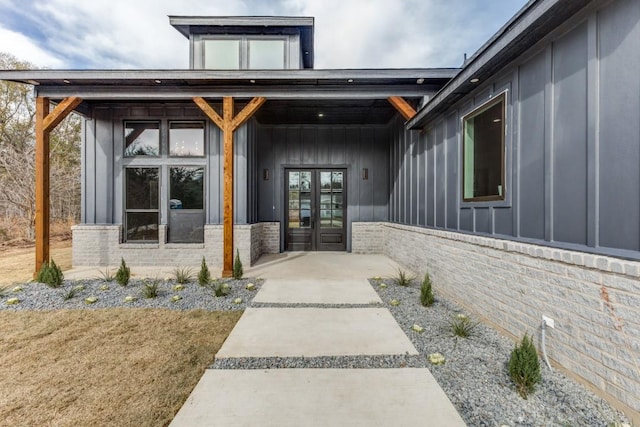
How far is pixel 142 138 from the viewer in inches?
238

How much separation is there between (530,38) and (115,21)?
10.5 metres

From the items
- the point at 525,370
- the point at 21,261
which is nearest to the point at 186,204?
the point at 21,261

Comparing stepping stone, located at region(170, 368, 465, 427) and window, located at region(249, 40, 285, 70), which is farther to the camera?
window, located at region(249, 40, 285, 70)

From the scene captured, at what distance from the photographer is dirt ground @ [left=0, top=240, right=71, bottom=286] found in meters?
4.95

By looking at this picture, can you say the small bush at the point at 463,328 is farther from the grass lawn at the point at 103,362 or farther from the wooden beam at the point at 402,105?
the wooden beam at the point at 402,105

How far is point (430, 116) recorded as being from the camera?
4555mm

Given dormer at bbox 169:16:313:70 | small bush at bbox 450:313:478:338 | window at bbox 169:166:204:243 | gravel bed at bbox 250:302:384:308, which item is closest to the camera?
small bush at bbox 450:313:478:338

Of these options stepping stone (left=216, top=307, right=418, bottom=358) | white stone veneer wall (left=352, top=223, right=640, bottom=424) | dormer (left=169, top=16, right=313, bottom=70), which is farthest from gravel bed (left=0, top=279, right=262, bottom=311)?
dormer (left=169, top=16, right=313, bottom=70)

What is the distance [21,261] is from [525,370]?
9.39 m

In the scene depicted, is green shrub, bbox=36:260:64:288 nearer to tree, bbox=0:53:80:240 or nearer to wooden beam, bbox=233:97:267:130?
wooden beam, bbox=233:97:267:130

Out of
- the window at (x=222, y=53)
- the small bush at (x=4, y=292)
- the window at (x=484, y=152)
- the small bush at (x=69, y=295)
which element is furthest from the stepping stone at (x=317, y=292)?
the window at (x=222, y=53)

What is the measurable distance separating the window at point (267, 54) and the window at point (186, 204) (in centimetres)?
322

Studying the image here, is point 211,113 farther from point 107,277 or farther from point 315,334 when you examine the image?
point 315,334

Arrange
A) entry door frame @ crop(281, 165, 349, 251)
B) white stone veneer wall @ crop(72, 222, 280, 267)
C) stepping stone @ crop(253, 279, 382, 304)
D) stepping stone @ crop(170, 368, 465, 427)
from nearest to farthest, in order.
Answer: stepping stone @ crop(170, 368, 465, 427) → stepping stone @ crop(253, 279, 382, 304) → white stone veneer wall @ crop(72, 222, 280, 267) → entry door frame @ crop(281, 165, 349, 251)
